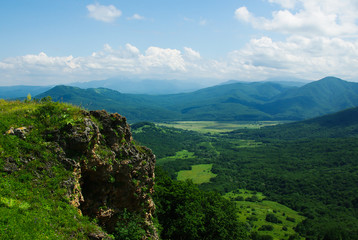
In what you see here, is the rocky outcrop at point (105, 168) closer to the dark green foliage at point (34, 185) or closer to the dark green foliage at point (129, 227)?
Result: the dark green foliage at point (129, 227)

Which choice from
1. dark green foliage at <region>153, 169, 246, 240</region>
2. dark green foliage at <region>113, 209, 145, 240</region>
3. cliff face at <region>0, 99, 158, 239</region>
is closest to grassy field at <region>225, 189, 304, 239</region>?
dark green foliage at <region>153, 169, 246, 240</region>

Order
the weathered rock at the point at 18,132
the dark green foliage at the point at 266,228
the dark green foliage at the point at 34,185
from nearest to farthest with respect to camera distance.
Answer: the dark green foliage at the point at 34,185, the weathered rock at the point at 18,132, the dark green foliage at the point at 266,228

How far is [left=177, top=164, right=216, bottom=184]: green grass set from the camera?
150 meters

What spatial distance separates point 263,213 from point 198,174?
186 feet

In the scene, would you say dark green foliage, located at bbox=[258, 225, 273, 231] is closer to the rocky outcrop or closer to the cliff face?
the rocky outcrop

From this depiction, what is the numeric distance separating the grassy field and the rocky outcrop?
8870 centimetres

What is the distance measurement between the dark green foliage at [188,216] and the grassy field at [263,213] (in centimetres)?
6499

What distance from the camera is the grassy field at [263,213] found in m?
97.0

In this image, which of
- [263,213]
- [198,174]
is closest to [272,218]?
[263,213]

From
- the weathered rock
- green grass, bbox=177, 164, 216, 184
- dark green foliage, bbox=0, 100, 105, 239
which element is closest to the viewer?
dark green foliage, bbox=0, 100, 105, 239

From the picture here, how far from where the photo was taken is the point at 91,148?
57.9 feet

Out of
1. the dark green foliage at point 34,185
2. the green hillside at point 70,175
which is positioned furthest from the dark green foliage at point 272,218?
the dark green foliage at point 34,185

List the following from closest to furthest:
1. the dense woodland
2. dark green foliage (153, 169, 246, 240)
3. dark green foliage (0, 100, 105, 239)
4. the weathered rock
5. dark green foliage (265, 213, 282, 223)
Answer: dark green foliage (0, 100, 105, 239), the weathered rock, dark green foliage (153, 169, 246, 240), the dense woodland, dark green foliage (265, 213, 282, 223)

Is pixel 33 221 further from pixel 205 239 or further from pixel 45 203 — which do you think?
pixel 205 239
